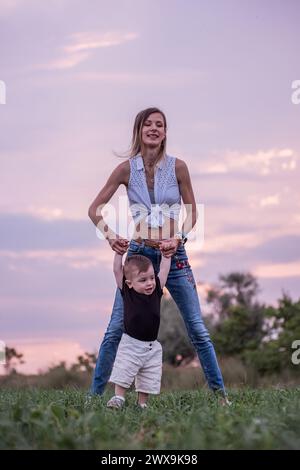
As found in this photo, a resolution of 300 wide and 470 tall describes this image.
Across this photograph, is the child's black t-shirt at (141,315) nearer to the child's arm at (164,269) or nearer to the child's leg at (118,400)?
the child's arm at (164,269)

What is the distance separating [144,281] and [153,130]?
136 cm

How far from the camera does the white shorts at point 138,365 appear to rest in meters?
6.95

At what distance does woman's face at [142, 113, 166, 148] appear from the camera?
24.3 feet

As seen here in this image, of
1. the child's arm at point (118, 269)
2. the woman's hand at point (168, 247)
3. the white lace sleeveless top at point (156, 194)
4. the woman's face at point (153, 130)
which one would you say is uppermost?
the woman's face at point (153, 130)

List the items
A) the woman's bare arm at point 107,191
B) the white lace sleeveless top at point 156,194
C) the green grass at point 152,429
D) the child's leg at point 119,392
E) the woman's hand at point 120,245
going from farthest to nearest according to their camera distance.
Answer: the woman's bare arm at point 107,191 → the white lace sleeveless top at point 156,194 → the woman's hand at point 120,245 → the child's leg at point 119,392 → the green grass at point 152,429

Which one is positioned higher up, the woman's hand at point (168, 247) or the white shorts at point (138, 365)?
the woman's hand at point (168, 247)

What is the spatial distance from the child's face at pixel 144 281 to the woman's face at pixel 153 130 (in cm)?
117

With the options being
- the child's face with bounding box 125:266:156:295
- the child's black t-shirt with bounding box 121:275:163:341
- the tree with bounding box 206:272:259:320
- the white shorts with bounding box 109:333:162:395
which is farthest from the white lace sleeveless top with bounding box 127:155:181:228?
the tree with bounding box 206:272:259:320

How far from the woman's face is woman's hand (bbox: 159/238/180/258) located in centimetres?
90

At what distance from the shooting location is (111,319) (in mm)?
7676

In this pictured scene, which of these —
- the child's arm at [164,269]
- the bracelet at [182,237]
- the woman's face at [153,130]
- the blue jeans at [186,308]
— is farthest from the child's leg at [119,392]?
the woman's face at [153,130]

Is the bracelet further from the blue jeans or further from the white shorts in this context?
the white shorts

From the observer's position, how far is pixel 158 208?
736 cm
